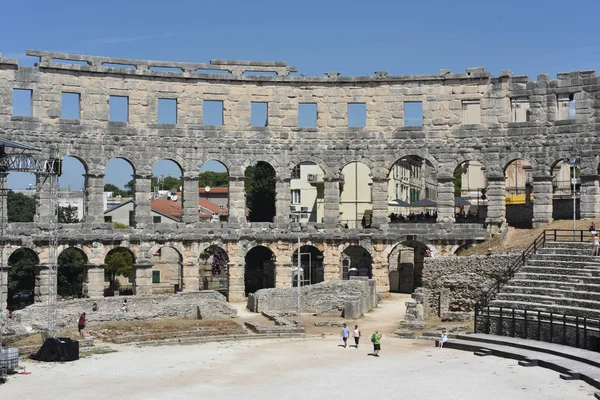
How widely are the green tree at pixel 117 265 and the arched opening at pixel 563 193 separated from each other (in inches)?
1226

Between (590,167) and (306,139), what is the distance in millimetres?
16239

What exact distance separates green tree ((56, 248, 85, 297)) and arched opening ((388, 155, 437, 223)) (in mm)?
23365

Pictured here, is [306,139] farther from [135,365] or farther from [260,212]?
[135,365]

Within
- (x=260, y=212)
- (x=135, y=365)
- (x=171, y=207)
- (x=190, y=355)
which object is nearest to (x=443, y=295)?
(x=190, y=355)

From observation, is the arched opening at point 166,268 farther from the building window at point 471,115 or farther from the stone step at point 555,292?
the stone step at point 555,292

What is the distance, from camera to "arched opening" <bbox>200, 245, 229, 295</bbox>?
65.2 metres

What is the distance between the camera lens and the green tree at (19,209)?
66300 mm

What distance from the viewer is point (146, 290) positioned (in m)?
47.0

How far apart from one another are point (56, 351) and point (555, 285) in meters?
19.7

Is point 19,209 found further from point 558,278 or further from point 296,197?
point 558,278

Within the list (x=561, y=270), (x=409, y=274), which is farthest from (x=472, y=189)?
(x=561, y=270)

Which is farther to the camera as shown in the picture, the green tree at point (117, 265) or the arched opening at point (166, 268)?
the arched opening at point (166, 268)

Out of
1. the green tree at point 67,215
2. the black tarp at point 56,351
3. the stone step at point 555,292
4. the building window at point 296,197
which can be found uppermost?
the building window at point 296,197

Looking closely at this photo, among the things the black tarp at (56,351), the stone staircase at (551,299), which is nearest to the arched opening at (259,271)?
the stone staircase at (551,299)
